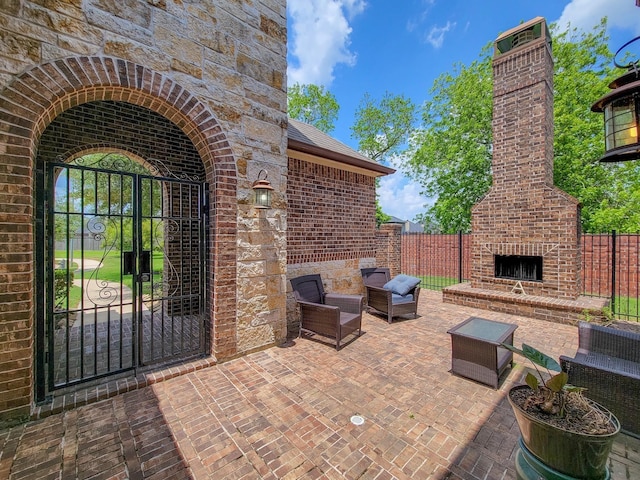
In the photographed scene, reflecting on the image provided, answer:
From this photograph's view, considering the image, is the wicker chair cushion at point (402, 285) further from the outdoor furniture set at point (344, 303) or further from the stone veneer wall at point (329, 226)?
the stone veneer wall at point (329, 226)

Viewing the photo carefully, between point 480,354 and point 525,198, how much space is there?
4.74 m

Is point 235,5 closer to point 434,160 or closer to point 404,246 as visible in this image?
point 404,246

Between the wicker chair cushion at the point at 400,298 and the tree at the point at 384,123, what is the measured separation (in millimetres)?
15987

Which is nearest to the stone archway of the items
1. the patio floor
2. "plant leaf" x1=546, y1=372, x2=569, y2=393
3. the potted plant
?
the patio floor

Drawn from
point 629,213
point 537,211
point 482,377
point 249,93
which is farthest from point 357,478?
point 629,213

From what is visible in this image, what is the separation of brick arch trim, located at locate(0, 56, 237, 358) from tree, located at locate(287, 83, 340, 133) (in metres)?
16.4

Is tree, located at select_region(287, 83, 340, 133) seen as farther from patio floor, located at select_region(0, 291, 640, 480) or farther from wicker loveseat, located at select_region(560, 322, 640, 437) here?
wicker loveseat, located at select_region(560, 322, 640, 437)

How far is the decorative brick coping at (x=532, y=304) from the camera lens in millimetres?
5227

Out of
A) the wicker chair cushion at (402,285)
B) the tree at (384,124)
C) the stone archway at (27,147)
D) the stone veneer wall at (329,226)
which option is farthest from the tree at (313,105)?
the stone archway at (27,147)

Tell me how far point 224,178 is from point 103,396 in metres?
2.73

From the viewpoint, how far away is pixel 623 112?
1.97 metres

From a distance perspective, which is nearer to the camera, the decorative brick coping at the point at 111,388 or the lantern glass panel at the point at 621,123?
the lantern glass panel at the point at 621,123

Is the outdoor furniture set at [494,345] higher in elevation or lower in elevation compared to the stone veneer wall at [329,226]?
lower

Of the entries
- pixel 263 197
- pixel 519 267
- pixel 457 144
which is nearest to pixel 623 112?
pixel 263 197
